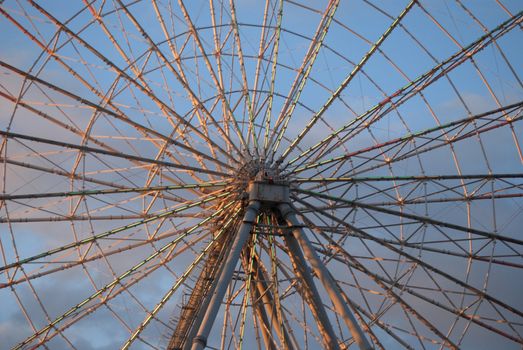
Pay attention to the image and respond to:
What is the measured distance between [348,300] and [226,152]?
24.3ft

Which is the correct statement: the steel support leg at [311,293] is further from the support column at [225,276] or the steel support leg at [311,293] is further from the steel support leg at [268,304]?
the steel support leg at [268,304]

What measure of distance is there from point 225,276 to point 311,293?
11.3 ft

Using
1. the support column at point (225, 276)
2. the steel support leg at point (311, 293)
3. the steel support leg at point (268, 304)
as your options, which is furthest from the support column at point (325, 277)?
the steel support leg at point (268, 304)

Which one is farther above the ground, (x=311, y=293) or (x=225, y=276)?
(x=225, y=276)

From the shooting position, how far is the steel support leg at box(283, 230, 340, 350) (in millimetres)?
29125

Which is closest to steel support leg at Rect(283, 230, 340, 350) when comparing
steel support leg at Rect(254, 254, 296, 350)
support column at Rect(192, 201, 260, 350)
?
support column at Rect(192, 201, 260, 350)

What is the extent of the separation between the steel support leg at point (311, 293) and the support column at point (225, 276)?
1757mm

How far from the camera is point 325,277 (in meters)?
29.1

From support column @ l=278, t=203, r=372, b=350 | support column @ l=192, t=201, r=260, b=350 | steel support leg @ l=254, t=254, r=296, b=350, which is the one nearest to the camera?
support column @ l=192, t=201, r=260, b=350

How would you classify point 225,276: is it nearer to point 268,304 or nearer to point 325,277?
point 325,277

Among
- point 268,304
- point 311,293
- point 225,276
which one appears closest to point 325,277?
point 311,293

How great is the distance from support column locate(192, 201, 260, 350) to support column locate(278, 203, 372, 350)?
127cm

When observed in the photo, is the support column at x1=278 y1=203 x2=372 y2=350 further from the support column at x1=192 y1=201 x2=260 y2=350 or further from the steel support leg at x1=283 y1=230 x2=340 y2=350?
the support column at x1=192 y1=201 x2=260 y2=350

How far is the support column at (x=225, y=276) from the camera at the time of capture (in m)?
26.2
